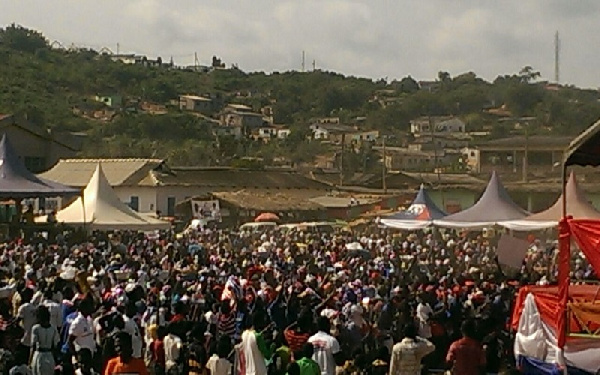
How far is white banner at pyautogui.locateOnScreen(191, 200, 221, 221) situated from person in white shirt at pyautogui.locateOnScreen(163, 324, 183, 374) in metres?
28.4

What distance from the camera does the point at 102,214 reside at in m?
30.5

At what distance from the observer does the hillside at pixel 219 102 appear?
9338 centimetres

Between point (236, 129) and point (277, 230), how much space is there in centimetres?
8396

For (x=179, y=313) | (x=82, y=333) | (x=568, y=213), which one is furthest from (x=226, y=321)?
(x=568, y=213)

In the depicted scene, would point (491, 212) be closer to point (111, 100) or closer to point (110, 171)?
point (110, 171)

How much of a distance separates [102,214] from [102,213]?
0.07m

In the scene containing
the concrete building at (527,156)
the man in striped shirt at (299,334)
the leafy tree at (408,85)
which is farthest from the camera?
the leafy tree at (408,85)

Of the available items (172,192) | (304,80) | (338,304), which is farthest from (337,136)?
(338,304)

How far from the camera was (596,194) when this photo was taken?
1993 inches

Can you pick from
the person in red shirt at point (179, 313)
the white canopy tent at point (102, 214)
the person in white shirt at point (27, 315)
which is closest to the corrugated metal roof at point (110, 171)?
the white canopy tent at point (102, 214)

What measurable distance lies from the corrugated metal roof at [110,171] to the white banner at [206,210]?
1037 centimetres

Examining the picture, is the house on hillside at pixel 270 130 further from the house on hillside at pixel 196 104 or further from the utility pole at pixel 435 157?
the utility pole at pixel 435 157

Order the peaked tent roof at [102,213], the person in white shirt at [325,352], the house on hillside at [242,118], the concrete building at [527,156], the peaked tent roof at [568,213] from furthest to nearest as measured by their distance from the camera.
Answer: the house on hillside at [242,118] → the concrete building at [527,156] → the peaked tent roof at [102,213] → the peaked tent roof at [568,213] → the person in white shirt at [325,352]

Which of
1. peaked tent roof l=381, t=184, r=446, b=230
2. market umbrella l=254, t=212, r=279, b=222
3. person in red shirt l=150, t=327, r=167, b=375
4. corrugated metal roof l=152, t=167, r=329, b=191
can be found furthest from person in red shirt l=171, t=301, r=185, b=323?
corrugated metal roof l=152, t=167, r=329, b=191
